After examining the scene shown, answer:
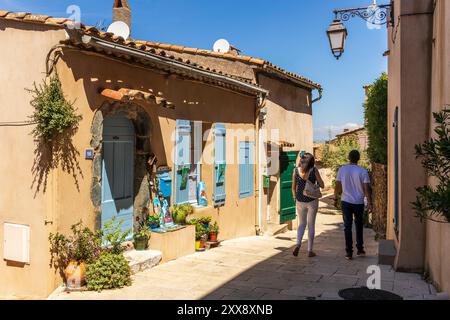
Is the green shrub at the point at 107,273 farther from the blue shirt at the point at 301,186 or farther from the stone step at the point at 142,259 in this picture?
the blue shirt at the point at 301,186

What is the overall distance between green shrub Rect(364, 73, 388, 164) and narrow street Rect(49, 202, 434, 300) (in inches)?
119

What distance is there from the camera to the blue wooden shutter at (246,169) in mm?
10469

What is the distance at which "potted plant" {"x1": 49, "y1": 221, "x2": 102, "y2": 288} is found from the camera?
5574 mm

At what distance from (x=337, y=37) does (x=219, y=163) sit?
3610 mm

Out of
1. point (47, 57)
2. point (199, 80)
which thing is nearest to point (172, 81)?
point (199, 80)

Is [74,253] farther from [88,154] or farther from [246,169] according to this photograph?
[246,169]

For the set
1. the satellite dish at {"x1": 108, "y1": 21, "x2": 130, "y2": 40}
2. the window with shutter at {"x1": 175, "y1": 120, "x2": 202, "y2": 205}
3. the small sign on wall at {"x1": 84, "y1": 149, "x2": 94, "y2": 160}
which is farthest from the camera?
the window with shutter at {"x1": 175, "y1": 120, "x2": 202, "y2": 205}

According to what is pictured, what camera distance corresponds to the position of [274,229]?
39.0 feet

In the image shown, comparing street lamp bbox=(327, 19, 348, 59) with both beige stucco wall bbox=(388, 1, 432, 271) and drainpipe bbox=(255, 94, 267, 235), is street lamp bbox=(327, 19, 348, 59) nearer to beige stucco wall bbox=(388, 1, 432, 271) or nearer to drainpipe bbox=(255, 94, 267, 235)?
beige stucco wall bbox=(388, 1, 432, 271)

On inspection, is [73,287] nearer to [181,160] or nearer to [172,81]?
[181,160]

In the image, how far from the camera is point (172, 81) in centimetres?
795

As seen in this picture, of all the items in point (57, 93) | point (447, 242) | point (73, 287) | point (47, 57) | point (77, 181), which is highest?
point (47, 57)

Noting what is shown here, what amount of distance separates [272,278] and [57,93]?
3798mm

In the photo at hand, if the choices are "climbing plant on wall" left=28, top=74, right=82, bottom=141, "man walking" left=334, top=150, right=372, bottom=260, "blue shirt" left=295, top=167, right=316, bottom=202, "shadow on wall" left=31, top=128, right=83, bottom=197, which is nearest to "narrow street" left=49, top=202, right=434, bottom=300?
"man walking" left=334, top=150, right=372, bottom=260
